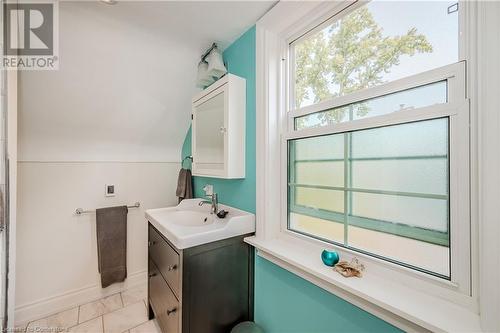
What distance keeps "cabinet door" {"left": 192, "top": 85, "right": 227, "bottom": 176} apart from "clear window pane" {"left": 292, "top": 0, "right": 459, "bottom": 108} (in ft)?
1.74

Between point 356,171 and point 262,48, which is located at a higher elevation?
point 262,48

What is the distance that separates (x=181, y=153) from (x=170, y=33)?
49.2 inches

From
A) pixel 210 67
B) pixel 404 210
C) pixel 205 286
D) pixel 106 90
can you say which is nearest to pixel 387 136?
pixel 404 210

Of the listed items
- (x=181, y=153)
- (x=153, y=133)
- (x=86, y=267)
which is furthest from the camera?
(x=181, y=153)

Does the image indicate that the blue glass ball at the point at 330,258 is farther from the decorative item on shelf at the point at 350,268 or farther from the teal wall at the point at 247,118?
the teal wall at the point at 247,118

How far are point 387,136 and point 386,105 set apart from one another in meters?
0.13

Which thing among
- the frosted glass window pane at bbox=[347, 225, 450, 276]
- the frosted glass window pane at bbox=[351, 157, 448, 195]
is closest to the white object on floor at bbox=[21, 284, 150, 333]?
the frosted glass window pane at bbox=[347, 225, 450, 276]

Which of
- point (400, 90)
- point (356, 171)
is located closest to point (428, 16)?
point (400, 90)

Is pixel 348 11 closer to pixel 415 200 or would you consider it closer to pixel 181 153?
pixel 415 200

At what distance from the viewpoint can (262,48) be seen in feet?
4.33

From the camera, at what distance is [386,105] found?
87cm

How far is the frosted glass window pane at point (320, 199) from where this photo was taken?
105 cm

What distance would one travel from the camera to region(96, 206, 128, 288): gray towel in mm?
1954

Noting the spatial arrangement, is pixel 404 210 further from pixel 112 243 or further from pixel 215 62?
pixel 112 243
